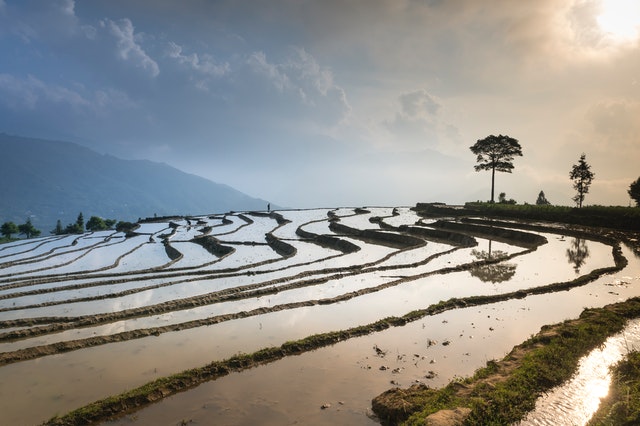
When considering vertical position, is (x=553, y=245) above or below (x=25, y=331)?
above

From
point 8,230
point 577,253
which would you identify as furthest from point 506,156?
point 8,230

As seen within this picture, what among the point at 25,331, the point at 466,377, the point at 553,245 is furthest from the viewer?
the point at 553,245

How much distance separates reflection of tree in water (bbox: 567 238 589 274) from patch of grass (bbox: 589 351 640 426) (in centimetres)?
1574

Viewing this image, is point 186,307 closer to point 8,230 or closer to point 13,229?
point 8,230

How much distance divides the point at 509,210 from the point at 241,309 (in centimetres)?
4821

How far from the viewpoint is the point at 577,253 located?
29469 mm

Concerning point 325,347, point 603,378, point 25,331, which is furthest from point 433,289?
point 25,331

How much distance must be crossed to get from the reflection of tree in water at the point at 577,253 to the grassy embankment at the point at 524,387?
12.7m

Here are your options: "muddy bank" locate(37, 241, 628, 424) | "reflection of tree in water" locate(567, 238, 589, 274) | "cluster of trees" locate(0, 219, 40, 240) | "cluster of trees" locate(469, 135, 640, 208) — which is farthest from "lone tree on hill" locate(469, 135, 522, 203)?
"cluster of trees" locate(0, 219, 40, 240)

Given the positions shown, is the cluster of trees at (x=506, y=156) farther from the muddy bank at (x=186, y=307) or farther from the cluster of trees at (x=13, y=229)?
the cluster of trees at (x=13, y=229)

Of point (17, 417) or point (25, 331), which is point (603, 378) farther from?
point (25, 331)

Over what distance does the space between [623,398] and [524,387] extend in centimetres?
205

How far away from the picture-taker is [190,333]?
52.8ft

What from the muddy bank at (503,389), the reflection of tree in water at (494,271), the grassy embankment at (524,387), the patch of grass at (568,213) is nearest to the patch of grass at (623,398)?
the grassy embankment at (524,387)
